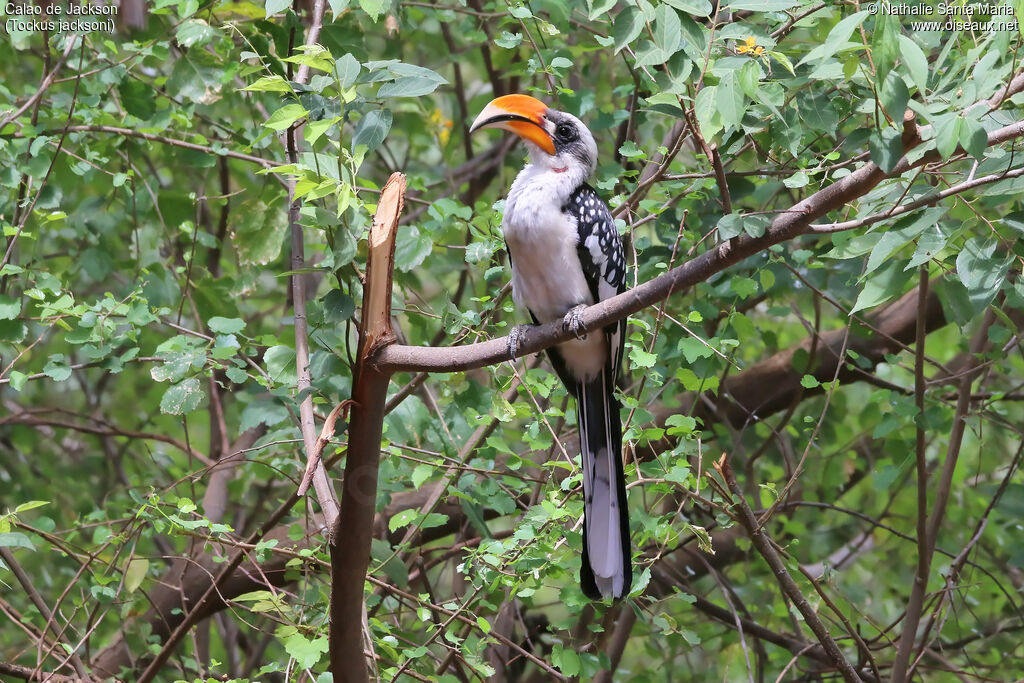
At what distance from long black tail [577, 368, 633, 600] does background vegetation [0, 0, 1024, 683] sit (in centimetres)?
7

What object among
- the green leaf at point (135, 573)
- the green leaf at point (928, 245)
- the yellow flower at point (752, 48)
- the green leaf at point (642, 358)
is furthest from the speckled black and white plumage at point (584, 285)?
the green leaf at point (135, 573)

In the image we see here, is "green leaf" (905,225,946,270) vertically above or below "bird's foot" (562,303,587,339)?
above

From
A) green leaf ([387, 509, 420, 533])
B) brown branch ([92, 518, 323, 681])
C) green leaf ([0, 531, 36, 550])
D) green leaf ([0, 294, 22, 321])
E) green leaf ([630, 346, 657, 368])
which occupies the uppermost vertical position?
green leaf ([0, 294, 22, 321])

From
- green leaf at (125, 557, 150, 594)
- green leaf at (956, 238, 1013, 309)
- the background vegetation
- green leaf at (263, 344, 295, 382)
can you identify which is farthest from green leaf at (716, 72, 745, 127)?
green leaf at (125, 557, 150, 594)

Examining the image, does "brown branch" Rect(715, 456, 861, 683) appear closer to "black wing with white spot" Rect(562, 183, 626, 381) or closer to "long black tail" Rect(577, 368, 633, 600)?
"long black tail" Rect(577, 368, 633, 600)

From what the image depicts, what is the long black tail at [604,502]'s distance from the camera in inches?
90.1

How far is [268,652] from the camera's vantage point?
13.0 ft

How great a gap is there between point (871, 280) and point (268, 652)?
9.85 feet

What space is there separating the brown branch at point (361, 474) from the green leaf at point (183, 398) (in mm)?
869

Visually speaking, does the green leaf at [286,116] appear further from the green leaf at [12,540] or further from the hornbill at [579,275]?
the green leaf at [12,540]

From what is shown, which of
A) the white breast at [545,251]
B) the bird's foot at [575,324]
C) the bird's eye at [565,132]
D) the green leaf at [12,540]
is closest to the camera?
the bird's foot at [575,324]

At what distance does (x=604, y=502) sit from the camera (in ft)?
7.86

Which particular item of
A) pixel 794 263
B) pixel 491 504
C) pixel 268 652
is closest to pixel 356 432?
pixel 491 504

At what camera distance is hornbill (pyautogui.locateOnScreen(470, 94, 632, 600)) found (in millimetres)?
2338
